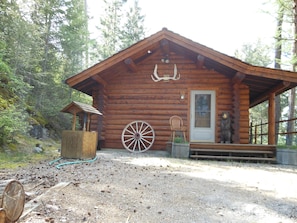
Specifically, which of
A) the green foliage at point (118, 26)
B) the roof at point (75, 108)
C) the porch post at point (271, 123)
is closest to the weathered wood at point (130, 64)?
the roof at point (75, 108)

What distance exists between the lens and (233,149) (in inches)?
291

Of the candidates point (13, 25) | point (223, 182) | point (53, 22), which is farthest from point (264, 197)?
point (53, 22)

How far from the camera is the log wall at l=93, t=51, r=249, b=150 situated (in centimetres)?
894

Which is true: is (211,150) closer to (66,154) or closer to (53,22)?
(66,154)

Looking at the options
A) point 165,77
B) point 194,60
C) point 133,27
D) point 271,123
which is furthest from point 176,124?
point 133,27

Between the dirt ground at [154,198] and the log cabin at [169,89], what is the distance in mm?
4477

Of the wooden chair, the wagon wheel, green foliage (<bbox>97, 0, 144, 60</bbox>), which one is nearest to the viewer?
the wooden chair

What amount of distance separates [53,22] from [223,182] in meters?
13.0

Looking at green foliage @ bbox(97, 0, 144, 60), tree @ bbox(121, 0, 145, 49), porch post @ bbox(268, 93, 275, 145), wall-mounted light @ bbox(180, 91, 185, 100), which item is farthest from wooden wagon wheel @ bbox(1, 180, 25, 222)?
green foliage @ bbox(97, 0, 144, 60)

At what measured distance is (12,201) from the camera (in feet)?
5.98

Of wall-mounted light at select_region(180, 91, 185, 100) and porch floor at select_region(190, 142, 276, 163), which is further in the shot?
wall-mounted light at select_region(180, 91, 185, 100)

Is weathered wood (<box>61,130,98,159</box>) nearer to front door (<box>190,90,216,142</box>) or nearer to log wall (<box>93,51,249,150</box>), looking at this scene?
log wall (<box>93,51,249,150</box>)

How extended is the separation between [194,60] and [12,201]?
8267 mm

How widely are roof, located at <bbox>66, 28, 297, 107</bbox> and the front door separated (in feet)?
3.44
